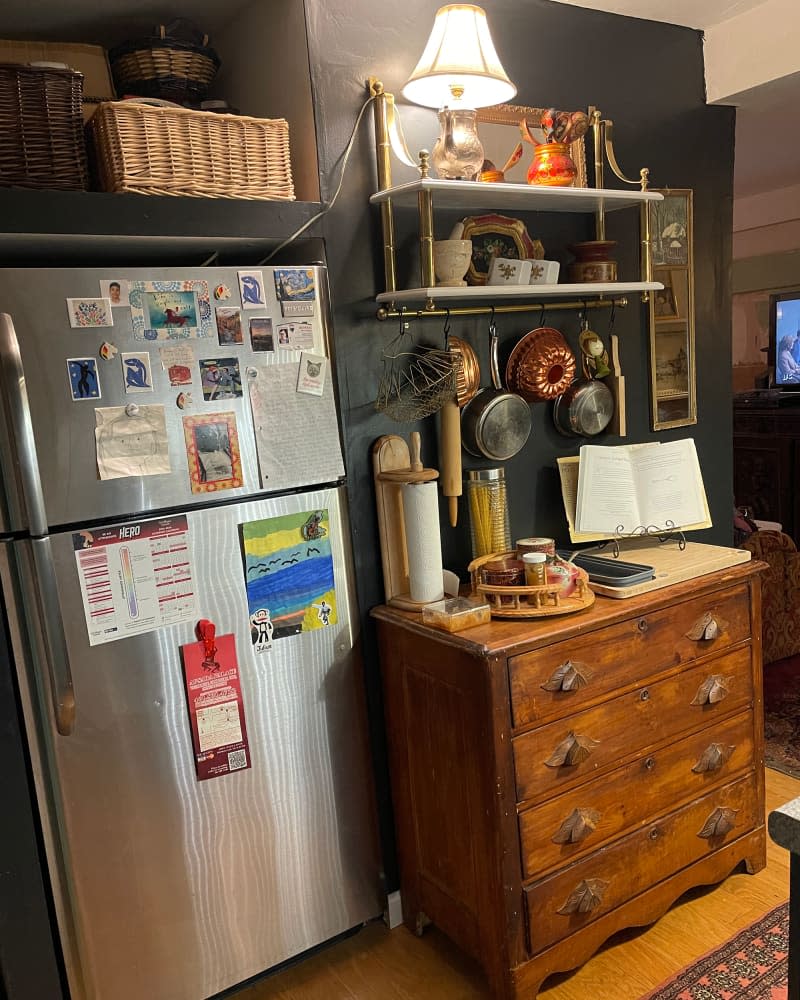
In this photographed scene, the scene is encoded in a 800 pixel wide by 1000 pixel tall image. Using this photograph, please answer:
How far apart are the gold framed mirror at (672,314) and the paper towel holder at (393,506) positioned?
935 millimetres

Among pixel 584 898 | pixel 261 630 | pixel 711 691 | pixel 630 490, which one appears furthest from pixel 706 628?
pixel 261 630

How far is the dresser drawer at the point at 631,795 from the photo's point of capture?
1927 mm

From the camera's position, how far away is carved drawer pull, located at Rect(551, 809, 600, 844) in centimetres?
195

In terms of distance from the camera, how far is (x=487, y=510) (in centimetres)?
226

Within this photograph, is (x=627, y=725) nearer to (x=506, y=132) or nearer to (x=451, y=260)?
(x=451, y=260)

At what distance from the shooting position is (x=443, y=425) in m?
2.14

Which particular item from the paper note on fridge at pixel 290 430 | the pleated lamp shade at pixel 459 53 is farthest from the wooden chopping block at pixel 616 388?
the paper note on fridge at pixel 290 430

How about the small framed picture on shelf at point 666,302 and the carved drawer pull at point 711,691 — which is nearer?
the carved drawer pull at point 711,691

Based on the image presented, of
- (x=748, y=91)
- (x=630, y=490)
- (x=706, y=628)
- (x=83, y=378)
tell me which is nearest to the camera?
(x=83, y=378)

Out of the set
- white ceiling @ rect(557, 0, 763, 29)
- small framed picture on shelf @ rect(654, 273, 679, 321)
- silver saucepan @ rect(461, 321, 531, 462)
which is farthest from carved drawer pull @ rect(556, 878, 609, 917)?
white ceiling @ rect(557, 0, 763, 29)

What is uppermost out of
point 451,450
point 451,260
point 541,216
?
point 541,216

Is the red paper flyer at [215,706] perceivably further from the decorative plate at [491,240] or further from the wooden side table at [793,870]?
the wooden side table at [793,870]

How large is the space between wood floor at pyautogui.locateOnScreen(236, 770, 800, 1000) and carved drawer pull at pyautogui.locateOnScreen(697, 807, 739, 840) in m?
0.19

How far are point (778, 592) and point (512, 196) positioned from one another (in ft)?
7.89
